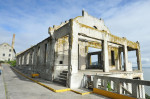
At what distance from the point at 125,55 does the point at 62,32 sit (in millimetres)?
8470

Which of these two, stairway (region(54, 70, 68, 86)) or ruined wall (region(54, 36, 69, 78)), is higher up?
ruined wall (region(54, 36, 69, 78))

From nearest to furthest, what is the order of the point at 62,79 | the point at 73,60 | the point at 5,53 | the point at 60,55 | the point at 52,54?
the point at 73,60
the point at 62,79
the point at 52,54
the point at 60,55
the point at 5,53

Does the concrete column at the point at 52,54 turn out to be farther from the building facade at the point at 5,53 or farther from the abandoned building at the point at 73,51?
the building facade at the point at 5,53

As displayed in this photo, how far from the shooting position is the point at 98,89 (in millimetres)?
5578

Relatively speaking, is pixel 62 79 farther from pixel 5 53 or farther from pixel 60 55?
pixel 5 53

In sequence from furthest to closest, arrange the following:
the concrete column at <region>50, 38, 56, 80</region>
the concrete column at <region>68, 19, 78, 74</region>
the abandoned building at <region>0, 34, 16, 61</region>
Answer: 1. the abandoned building at <region>0, 34, 16, 61</region>
2. the concrete column at <region>50, 38, 56, 80</region>
3. the concrete column at <region>68, 19, 78, 74</region>

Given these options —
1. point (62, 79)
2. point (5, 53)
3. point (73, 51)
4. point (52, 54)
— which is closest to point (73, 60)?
point (73, 51)

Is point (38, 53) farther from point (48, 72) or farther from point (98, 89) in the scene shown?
point (98, 89)

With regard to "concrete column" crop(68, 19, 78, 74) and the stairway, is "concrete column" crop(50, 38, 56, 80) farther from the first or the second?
"concrete column" crop(68, 19, 78, 74)

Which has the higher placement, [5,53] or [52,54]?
[5,53]

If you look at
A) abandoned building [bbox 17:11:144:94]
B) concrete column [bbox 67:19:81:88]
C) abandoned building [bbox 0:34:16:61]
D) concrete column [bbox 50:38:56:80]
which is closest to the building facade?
abandoned building [bbox 0:34:16:61]

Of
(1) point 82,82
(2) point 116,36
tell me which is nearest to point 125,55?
(2) point 116,36

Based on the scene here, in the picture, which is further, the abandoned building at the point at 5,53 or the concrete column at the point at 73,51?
the abandoned building at the point at 5,53

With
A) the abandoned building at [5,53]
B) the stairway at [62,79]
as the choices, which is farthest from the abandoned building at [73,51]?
the abandoned building at [5,53]
